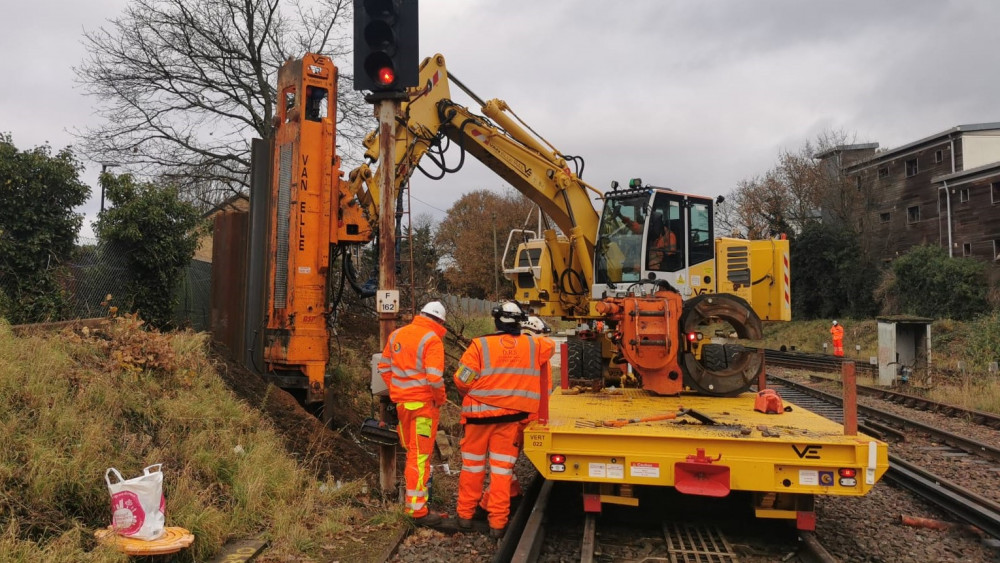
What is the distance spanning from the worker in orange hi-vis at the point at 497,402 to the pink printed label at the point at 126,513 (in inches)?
93.2

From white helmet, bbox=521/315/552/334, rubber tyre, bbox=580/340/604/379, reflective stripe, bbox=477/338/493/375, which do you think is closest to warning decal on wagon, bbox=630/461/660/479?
reflective stripe, bbox=477/338/493/375

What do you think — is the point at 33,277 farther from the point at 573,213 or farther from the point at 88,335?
the point at 573,213

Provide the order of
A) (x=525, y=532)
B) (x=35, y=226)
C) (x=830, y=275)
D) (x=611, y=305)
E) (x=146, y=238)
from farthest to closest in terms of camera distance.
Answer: (x=830, y=275)
(x=146, y=238)
(x=35, y=226)
(x=611, y=305)
(x=525, y=532)

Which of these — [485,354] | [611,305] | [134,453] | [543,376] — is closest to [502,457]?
[543,376]

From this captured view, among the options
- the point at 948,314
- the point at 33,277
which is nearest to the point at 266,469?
the point at 33,277

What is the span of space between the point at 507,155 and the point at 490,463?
19.6 ft

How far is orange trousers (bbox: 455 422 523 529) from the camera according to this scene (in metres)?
5.43

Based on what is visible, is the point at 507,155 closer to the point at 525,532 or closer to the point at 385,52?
the point at 385,52

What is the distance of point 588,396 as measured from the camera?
6.88 m

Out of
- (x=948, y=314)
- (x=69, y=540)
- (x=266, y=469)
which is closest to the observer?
(x=69, y=540)

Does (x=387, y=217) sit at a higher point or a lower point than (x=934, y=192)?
lower

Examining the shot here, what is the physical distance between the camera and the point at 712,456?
479 centimetres

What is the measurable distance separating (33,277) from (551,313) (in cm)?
746

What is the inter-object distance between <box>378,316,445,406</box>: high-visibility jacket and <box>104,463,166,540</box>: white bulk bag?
1.85 m
